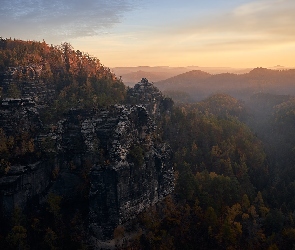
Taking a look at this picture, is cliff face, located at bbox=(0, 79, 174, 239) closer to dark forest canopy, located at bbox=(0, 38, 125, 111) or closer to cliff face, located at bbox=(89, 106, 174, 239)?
cliff face, located at bbox=(89, 106, 174, 239)

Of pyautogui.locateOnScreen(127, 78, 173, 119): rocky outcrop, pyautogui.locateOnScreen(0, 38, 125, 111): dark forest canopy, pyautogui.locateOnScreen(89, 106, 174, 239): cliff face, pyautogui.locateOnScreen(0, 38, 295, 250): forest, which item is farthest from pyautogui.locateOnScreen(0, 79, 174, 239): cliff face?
pyautogui.locateOnScreen(127, 78, 173, 119): rocky outcrop

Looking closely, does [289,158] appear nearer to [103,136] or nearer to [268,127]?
[268,127]

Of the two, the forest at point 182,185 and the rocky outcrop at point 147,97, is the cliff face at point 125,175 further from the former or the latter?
the rocky outcrop at point 147,97

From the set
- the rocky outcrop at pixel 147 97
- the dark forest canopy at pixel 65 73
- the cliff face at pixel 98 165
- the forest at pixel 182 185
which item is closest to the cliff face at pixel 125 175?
the cliff face at pixel 98 165

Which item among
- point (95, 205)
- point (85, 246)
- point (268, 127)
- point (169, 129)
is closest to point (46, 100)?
point (95, 205)

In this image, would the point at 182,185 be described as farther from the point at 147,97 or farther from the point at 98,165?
the point at 147,97

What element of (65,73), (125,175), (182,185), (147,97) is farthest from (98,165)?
(147,97)
